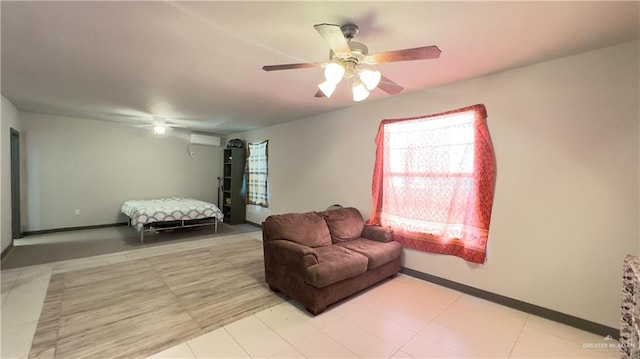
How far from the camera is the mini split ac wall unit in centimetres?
679

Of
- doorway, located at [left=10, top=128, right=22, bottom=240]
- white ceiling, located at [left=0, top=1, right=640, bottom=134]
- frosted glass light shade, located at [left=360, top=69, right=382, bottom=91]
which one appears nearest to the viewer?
white ceiling, located at [left=0, top=1, right=640, bottom=134]

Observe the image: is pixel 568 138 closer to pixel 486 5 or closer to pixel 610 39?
pixel 610 39

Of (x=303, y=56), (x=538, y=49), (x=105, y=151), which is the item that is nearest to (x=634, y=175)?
(x=538, y=49)

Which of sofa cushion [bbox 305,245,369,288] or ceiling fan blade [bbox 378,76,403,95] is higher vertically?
ceiling fan blade [bbox 378,76,403,95]

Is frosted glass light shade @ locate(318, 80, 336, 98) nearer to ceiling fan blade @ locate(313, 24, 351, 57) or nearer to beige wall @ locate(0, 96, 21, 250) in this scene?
ceiling fan blade @ locate(313, 24, 351, 57)

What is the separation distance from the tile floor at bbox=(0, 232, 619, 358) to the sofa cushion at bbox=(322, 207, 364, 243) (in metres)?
0.77

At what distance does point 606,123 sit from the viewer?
7.30 feet

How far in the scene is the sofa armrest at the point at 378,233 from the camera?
3.47 meters

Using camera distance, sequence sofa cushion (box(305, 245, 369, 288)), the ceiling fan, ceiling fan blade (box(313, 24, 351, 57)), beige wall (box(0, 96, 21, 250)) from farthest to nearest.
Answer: beige wall (box(0, 96, 21, 250)) → sofa cushion (box(305, 245, 369, 288)) → the ceiling fan → ceiling fan blade (box(313, 24, 351, 57))

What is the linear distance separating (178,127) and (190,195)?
6.00 ft

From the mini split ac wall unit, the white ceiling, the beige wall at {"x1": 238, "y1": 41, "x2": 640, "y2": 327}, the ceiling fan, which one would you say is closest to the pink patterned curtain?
the beige wall at {"x1": 238, "y1": 41, "x2": 640, "y2": 327}

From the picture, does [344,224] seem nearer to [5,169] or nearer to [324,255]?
[324,255]

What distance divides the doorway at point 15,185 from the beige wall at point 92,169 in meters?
0.29

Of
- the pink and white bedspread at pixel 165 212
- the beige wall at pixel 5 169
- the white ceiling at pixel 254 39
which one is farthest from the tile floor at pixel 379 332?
the white ceiling at pixel 254 39
